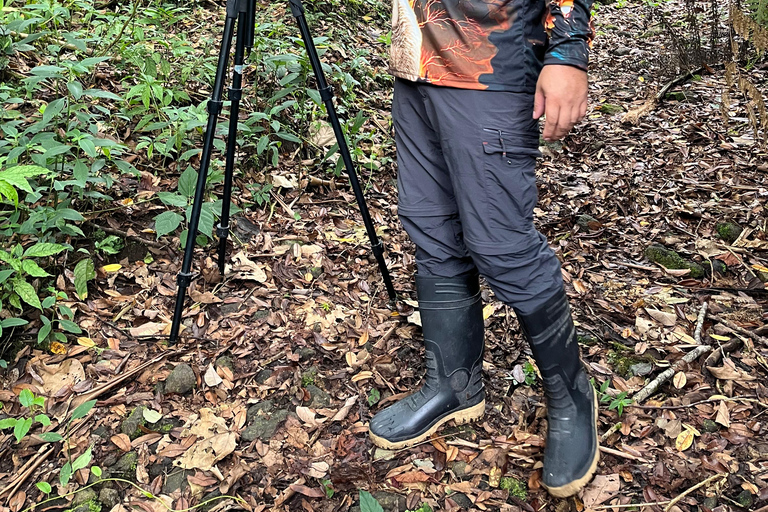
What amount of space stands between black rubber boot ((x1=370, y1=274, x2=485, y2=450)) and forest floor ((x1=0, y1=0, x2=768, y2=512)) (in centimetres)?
7

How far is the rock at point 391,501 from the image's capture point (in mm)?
1868

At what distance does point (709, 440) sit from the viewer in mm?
2002

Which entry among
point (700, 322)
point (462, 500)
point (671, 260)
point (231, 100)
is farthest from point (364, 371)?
point (671, 260)

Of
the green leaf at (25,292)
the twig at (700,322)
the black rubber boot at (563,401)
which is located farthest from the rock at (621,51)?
the green leaf at (25,292)

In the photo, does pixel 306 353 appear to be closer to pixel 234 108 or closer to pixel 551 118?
pixel 234 108

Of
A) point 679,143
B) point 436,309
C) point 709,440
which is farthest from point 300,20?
point 679,143

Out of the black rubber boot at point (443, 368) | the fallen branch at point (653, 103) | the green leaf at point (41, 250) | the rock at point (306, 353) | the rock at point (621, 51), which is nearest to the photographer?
the black rubber boot at point (443, 368)

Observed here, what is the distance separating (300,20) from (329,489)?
1.71 meters

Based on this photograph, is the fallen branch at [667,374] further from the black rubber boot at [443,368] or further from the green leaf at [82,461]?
the green leaf at [82,461]

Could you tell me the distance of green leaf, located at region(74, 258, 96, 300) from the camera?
2.46 m

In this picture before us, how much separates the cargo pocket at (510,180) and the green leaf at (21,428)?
168 cm

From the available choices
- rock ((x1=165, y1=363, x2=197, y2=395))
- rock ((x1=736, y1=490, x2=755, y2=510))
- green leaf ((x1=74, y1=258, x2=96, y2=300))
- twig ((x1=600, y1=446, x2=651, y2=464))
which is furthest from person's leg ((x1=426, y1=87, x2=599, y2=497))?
green leaf ((x1=74, y1=258, x2=96, y2=300))

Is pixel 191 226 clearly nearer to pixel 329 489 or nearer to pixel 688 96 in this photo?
pixel 329 489

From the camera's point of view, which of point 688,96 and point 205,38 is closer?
point 205,38
